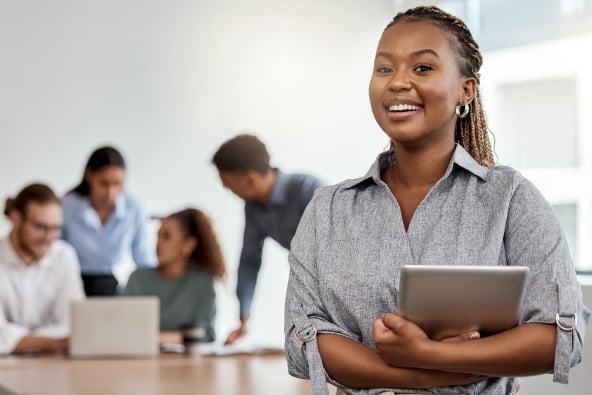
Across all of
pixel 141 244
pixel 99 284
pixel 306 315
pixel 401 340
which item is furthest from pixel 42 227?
pixel 401 340

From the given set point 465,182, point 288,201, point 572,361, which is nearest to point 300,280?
point 465,182

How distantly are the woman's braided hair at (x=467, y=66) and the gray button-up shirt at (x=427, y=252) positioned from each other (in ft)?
0.30

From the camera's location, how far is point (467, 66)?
1381 millimetres

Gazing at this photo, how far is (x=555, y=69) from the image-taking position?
515 centimetres

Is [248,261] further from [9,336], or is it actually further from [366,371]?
[366,371]

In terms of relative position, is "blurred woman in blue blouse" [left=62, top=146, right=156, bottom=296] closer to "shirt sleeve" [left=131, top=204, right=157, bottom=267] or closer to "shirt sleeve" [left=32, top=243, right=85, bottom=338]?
"shirt sleeve" [left=131, top=204, right=157, bottom=267]

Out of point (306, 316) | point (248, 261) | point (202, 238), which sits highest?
point (306, 316)

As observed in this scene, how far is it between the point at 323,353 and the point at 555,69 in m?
4.20

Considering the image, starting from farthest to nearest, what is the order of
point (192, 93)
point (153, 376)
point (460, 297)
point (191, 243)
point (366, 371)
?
point (192, 93)
point (191, 243)
point (153, 376)
point (366, 371)
point (460, 297)

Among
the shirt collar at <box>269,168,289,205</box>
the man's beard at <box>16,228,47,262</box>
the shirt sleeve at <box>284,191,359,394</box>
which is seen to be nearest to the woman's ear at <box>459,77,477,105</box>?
the shirt sleeve at <box>284,191,359,394</box>

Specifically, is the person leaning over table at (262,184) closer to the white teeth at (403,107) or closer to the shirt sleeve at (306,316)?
the shirt sleeve at (306,316)

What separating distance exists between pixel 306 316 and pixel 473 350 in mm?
252

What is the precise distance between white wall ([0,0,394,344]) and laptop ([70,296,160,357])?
288cm

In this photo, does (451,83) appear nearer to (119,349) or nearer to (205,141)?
(119,349)
